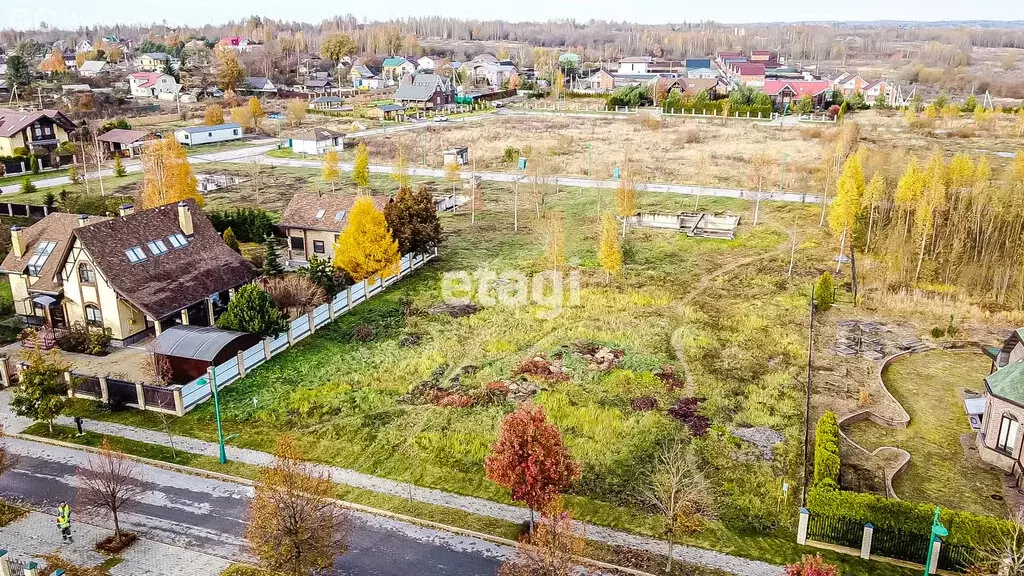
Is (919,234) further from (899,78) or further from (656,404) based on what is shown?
(899,78)

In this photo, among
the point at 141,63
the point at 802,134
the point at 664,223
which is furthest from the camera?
the point at 141,63

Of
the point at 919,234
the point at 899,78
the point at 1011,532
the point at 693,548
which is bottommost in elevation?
the point at 693,548

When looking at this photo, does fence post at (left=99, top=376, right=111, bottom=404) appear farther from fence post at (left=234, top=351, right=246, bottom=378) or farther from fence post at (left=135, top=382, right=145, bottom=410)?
fence post at (left=234, top=351, right=246, bottom=378)

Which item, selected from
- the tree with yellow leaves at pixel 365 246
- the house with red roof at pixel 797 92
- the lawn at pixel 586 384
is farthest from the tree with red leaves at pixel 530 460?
the house with red roof at pixel 797 92

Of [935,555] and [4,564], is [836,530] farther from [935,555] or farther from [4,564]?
[4,564]

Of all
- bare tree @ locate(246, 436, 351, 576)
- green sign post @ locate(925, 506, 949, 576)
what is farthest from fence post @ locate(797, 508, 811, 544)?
bare tree @ locate(246, 436, 351, 576)

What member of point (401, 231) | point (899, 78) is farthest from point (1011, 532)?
point (899, 78)

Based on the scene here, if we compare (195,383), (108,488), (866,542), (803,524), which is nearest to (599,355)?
(803,524)
